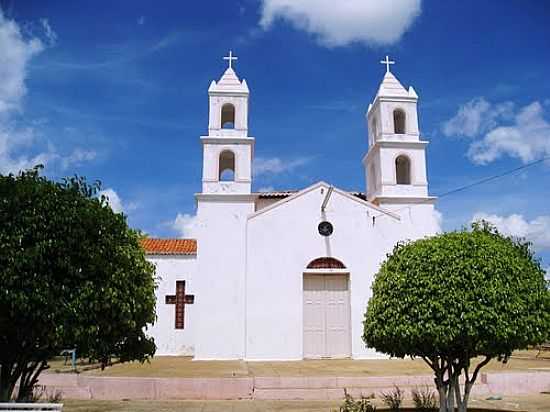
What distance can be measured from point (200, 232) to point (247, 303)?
326 cm

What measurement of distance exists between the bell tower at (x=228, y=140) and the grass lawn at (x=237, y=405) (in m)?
11.4

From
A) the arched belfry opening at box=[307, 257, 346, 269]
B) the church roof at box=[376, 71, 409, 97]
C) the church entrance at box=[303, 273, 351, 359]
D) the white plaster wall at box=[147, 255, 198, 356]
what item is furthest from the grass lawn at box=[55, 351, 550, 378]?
the church roof at box=[376, 71, 409, 97]

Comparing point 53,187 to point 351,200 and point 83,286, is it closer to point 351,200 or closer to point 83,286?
point 83,286

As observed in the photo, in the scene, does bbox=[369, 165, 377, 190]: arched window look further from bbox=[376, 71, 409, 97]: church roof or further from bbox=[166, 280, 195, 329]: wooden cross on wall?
bbox=[166, 280, 195, 329]: wooden cross on wall

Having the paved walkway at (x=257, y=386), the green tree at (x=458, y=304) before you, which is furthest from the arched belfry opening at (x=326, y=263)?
the green tree at (x=458, y=304)

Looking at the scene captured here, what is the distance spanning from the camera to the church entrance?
21000mm

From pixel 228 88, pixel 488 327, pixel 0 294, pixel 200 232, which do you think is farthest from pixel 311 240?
pixel 0 294

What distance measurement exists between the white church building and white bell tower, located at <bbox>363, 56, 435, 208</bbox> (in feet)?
0.14

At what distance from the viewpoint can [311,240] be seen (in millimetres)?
21516

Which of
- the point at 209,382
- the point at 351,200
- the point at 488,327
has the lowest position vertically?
the point at 209,382

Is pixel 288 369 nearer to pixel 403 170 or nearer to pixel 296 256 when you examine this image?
pixel 296 256

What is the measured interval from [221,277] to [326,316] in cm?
424

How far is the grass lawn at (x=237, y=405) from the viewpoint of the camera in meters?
10.8

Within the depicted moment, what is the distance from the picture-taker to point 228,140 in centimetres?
2270
